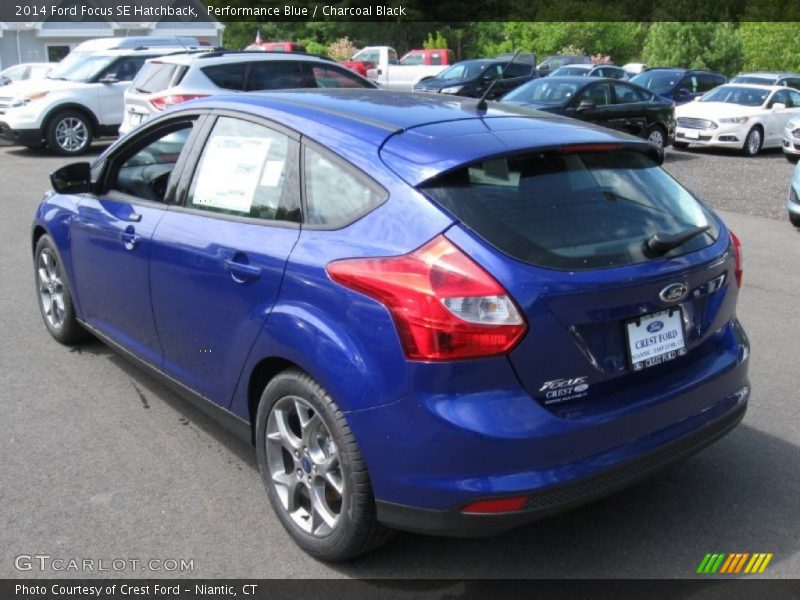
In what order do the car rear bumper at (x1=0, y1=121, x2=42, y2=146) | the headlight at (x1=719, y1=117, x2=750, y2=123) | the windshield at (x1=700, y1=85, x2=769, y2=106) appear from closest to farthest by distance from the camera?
the car rear bumper at (x1=0, y1=121, x2=42, y2=146) < the headlight at (x1=719, y1=117, x2=750, y2=123) < the windshield at (x1=700, y1=85, x2=769, y2=106)

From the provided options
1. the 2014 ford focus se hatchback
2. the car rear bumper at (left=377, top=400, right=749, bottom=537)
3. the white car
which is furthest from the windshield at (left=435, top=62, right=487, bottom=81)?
the car rear bumper at (left=377, top=400, right=749, bottom=537)

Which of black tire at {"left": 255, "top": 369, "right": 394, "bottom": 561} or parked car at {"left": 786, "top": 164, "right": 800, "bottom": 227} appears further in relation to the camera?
parked car at {"left": 786, "top": 164, "right": 800, "bottom": 227}

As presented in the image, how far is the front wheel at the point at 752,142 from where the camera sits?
1797 centimetres

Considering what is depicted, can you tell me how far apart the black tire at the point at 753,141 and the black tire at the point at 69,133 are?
1288cm

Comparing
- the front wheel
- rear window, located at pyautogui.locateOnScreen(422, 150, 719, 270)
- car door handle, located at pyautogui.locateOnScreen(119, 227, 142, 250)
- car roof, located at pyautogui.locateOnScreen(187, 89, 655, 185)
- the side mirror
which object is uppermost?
car roof, located at pyautogui.locateOnScreen(187, 89, 655, 185)

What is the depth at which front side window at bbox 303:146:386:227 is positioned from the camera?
10.6ft

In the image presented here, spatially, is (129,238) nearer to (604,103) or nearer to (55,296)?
(55,296)

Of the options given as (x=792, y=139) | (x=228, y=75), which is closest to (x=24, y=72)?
(x=228, y=75)

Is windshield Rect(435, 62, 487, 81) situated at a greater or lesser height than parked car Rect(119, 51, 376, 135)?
lesser

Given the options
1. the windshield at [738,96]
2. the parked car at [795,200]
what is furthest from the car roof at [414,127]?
the windshield at [738,96]

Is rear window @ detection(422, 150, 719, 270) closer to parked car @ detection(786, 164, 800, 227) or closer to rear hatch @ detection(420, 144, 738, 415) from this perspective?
rear hatch @ detection(420, 144, 738, 415)

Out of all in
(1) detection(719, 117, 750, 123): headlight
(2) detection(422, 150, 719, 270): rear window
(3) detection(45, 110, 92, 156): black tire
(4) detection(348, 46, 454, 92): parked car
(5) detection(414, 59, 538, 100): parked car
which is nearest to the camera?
(2) detection(422, 150, 719, 270): rear window

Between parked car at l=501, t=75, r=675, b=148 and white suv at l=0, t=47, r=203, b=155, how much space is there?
21.5ft

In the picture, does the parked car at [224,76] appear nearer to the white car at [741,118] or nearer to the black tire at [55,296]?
the black tire at [55,296]
